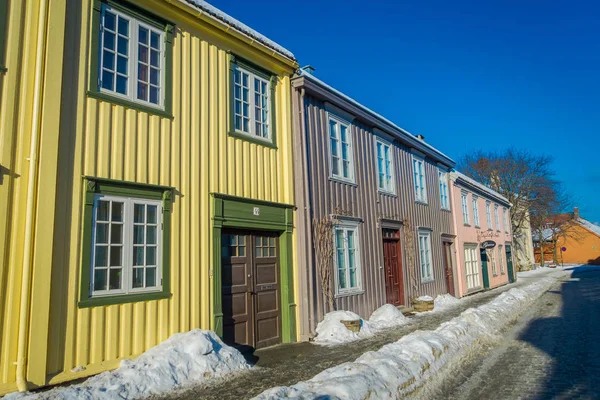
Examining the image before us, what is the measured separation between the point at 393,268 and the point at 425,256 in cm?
277

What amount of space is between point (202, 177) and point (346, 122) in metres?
5.56

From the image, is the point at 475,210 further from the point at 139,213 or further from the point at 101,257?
the point at 101,257

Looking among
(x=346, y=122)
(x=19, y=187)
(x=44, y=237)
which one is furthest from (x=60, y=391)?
(x=346, y=122)

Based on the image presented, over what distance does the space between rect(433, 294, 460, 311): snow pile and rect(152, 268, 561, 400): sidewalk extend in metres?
4.37

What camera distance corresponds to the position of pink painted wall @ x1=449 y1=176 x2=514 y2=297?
1902 centimetres

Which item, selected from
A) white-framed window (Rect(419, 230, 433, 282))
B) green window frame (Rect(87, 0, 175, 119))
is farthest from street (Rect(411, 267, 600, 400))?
green window frame (Rect(87, 0, 175, 119))

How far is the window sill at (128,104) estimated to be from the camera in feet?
20.4

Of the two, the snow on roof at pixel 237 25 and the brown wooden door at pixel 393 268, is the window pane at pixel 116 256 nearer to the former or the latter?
the snow on roof at pixel 237 25

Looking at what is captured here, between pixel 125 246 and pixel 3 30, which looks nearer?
pixel 3 30

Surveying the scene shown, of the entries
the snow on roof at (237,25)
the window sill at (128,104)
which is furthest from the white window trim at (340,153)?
the window sill at (128,104)

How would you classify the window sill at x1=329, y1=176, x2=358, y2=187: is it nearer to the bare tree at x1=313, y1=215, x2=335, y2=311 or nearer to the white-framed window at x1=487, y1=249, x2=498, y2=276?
the bare tree at x1=313, y1=215, x2=335, y2=311

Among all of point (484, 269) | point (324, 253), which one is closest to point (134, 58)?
point (324, 253)

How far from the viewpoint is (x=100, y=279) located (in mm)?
5957

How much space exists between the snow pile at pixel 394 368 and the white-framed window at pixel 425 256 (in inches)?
204
